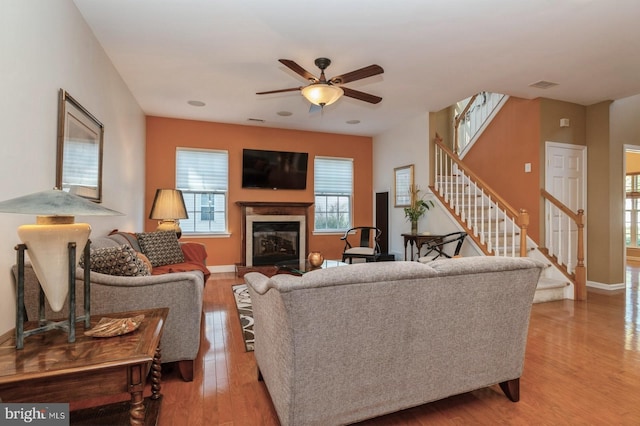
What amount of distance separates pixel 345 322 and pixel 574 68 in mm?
4320

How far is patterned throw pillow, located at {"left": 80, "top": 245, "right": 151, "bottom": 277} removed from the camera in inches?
81.0

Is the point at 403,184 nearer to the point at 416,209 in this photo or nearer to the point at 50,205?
the point at 416,209

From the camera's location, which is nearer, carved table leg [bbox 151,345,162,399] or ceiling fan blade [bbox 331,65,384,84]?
carved table leg [bbox 151,345,162,399]

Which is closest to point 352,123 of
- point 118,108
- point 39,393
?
point 118,108

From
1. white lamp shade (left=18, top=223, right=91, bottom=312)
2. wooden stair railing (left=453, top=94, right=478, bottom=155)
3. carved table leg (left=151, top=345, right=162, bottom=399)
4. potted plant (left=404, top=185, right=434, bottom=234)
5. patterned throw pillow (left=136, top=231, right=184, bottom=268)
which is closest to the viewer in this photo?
white lamp shade (left=18, top=223, right=91, bottom=312)

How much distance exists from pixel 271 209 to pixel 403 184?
2536 millimetres

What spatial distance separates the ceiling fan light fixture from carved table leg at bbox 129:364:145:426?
8.89 feet

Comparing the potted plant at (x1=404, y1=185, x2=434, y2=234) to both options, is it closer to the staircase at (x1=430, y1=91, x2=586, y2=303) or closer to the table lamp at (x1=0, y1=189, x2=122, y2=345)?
the staircase at (x1=430, y1=91, x2=586, y2=303)

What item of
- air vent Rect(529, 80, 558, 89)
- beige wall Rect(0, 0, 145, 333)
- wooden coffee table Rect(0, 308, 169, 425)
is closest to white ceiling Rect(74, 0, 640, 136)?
air vent Rect(529, 80, 558, 89)

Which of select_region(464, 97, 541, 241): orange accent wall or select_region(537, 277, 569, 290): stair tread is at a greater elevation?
select_region(464, 97, 541, 241): orange accent wall

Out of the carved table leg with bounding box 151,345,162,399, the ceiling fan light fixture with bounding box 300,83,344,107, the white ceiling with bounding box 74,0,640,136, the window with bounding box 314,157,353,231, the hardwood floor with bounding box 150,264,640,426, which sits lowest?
the hardwood floor with bounding box 150,264,640,426

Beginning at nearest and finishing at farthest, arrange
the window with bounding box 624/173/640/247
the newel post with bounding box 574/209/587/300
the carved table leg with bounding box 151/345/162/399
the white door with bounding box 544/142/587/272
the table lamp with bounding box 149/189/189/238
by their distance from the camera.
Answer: the carved table leg with bounding box 151/345/162/399 < the newel post with bounding box 574/209/587/300 < the table lamp with bounding box 149/189/189/238 < the white door with bounding box 544/142/587/272 < the window with bounding box 624/173/640/247

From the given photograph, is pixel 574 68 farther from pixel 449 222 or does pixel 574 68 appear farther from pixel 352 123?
pixel 352 123

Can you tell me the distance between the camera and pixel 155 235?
3898 millimetres
